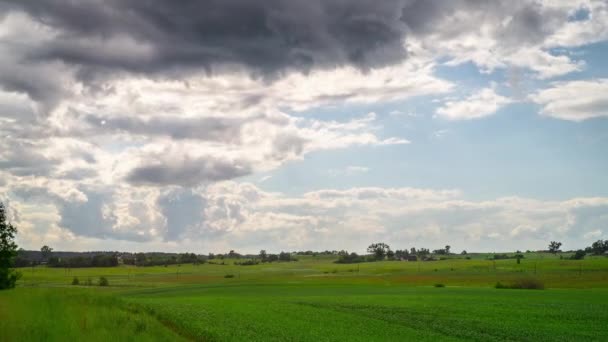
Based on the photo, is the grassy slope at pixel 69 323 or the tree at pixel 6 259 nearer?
the grassy slope at pixel 69 323

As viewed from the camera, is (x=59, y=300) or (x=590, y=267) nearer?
(x=59, y=300)

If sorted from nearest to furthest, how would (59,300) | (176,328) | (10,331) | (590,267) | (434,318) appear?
(10,331)
(176,328)
(434,318)
(59,300)
(590,267)

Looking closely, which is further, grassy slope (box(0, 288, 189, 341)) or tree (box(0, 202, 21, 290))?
tree (box(0, 202, 21, 290))

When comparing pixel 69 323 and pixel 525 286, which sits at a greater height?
pixel 69 323

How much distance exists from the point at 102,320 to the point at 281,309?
696 inches

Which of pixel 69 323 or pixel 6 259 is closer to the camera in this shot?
pixel 69 323

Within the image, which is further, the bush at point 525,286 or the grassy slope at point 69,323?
the bush at point 525,286

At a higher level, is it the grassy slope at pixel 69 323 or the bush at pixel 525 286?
the grassy slope at pixel 69 323

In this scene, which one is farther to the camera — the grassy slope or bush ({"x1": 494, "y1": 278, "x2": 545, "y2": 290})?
bush ({"x1": 494, "y1": 278, "x2": 545, "y2": 290})

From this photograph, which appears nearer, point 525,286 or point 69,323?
point 69,323

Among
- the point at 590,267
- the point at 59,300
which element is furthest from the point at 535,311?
the point at 590,267

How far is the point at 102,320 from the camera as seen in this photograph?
121 feet

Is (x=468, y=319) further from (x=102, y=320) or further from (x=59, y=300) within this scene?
(x=59, y=300)

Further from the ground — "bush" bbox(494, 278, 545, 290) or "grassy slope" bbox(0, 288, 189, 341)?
"grassy slope" bbox(0, 288, 189, 341)
